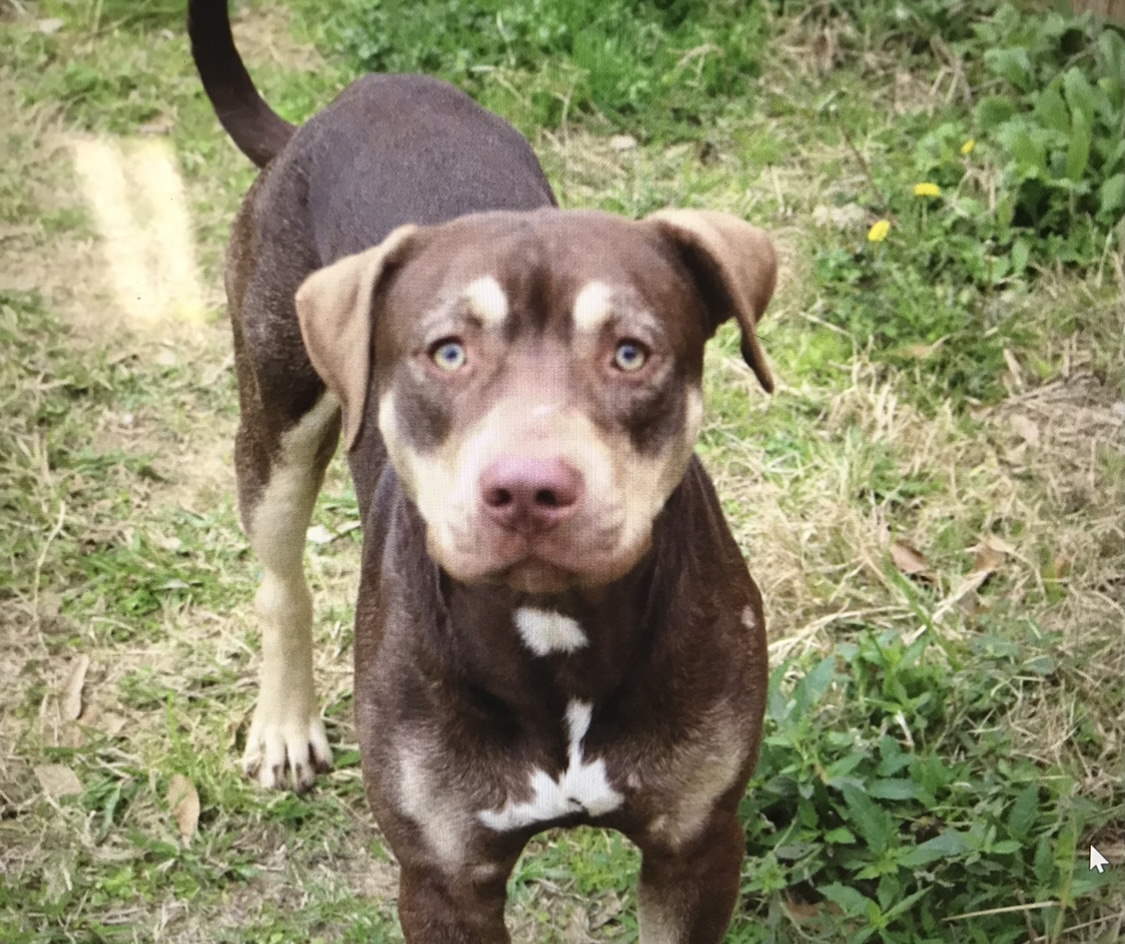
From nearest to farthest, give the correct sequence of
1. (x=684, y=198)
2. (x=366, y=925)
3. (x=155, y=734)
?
(x=366, y=925), (x=155, y=734), (x=684, y=198)

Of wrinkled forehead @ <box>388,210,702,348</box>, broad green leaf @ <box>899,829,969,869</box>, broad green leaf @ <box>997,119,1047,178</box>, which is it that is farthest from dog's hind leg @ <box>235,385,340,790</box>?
broad green leaf @ <box>997,119,1047,178</box>

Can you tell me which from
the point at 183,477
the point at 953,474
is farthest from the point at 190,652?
the point at 953,474

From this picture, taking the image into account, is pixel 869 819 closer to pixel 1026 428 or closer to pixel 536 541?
pixel 536 541

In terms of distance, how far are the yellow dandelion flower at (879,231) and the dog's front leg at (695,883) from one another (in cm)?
270

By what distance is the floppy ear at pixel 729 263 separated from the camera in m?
2.69

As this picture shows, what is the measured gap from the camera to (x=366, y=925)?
3752mm

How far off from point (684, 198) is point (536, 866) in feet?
9.12

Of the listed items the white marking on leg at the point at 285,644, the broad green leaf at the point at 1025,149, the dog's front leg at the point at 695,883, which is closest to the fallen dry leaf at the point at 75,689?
the white marking on leg at the point at 285,644

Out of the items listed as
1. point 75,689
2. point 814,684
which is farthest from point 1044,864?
point 75,689

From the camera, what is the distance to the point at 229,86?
13.6 feet

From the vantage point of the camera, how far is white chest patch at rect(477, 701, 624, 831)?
2.81 meters

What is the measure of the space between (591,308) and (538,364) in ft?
0.44

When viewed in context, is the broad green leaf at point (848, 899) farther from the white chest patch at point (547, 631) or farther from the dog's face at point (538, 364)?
the dog's face at point (538, 364)

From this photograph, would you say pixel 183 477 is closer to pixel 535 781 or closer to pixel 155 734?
pixel 155 734
